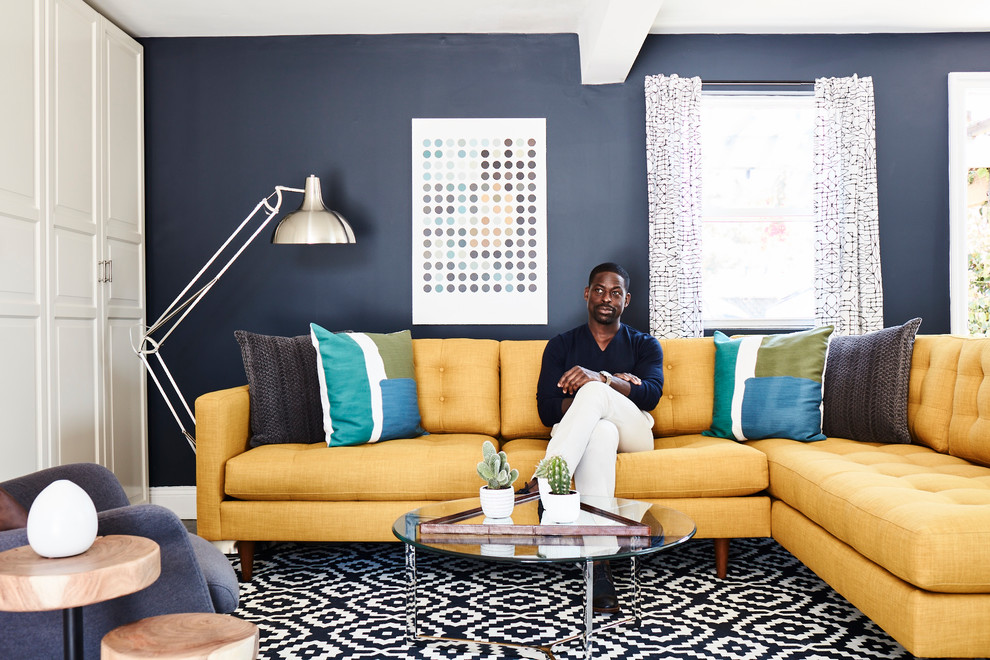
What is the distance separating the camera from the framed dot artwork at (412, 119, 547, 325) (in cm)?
395

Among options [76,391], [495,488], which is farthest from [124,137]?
[495,488]

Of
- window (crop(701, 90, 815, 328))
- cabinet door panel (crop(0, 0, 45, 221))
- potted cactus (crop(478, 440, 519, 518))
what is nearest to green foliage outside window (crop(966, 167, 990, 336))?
window (crop(701, 90, 815, 328))

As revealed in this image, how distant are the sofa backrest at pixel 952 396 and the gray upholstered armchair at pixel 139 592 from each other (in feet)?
8.27

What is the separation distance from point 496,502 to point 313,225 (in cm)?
187

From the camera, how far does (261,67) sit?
3.98 metres

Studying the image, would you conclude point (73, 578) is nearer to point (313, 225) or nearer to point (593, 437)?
point (593, 437)

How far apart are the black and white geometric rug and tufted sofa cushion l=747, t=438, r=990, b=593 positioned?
0.33 meters

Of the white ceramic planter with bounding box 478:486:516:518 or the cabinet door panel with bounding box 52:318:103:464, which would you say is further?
the cabinet door panel with bounding box 52:318:103:464

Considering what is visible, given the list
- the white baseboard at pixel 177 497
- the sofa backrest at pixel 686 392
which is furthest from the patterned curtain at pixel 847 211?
the white baseboard at pixel 177 497

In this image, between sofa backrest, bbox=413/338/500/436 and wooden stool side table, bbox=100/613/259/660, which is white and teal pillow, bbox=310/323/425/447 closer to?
sofa backrest, bbox=413/338/500/436

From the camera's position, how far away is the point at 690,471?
2.78 m

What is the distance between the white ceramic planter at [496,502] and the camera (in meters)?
2.16

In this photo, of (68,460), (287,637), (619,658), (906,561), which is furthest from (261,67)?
(906,561)

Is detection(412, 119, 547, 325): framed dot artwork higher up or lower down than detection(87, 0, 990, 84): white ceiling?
lower down
